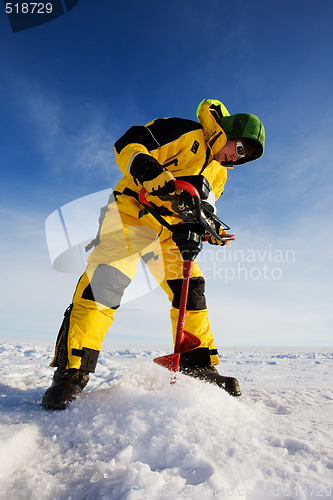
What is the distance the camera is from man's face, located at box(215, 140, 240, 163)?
2.41 m

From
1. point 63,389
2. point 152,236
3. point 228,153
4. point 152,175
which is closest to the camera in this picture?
point 63,389

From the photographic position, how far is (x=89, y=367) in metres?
2.03

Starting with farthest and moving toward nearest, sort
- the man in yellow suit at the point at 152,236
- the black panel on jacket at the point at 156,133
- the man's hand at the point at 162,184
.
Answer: the black panel on jacket at the point at 156,133, the man in yellow suit at the point at 152,236, the man's hand at the point at 162,184

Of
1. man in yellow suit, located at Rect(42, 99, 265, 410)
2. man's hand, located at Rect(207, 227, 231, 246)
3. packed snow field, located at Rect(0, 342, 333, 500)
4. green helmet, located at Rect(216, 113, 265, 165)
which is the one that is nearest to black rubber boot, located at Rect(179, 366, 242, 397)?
man in yellow suit, located at Rect(42, 99, 265, 410)

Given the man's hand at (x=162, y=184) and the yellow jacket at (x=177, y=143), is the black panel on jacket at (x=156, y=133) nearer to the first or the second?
the yellow jacket at (x=177, y=143)

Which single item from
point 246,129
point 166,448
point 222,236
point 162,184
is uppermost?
point 246,129

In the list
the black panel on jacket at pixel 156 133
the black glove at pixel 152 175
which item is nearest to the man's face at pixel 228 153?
the black panel on jacket at pixel 156 133

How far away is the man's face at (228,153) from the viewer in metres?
2.41

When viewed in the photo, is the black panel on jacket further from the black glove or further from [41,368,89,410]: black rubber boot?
[41,368,89,410]: black rubber boot

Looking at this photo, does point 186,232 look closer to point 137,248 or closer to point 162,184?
point 162,184

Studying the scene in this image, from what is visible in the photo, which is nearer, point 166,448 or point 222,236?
point 166,448

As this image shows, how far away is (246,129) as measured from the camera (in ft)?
7.70

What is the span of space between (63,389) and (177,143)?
1.92m

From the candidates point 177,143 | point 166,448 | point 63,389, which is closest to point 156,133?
point 177,143
